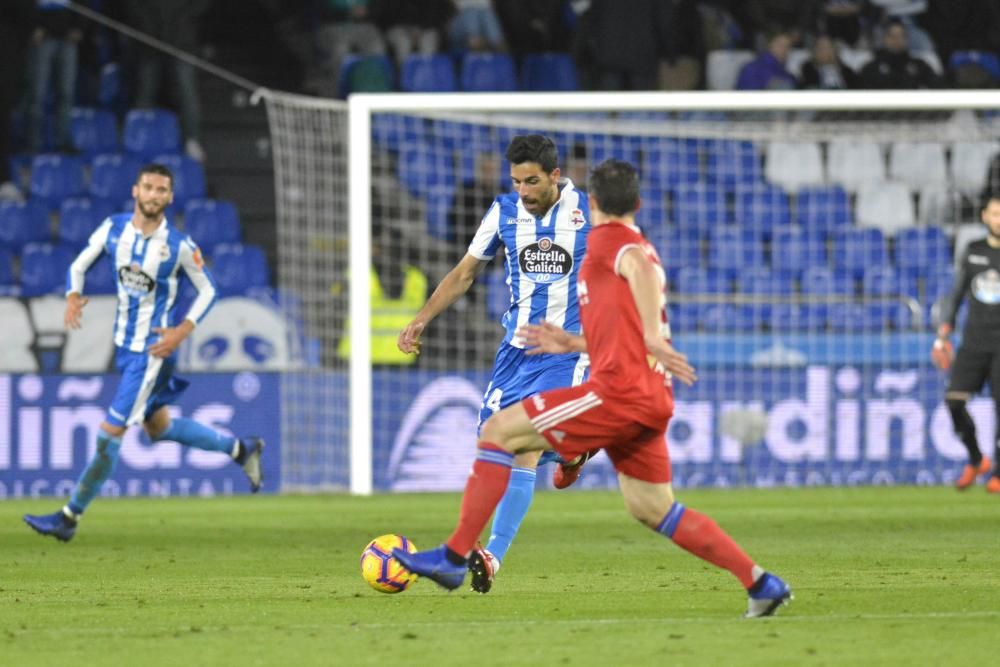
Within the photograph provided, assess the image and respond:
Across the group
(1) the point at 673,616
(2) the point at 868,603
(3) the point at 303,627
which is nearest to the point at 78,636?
(3) the point at 303,627

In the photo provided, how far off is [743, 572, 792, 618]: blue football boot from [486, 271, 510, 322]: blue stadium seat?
10.2 meters

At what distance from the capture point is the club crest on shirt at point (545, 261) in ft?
28.2

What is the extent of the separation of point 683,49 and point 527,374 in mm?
11998

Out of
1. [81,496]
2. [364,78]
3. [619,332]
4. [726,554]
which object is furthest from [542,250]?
[364,78]

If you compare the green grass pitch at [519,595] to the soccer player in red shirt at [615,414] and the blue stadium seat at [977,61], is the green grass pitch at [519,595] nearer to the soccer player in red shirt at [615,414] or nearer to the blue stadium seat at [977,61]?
the soccer player in red shirt at [615,414]

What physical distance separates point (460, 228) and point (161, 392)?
19.3ft

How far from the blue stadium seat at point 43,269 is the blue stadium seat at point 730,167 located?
6073 millimetres

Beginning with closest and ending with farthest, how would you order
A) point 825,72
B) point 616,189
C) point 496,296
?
point 616,189
point 496,296
point 825,72

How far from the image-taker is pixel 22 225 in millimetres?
18234

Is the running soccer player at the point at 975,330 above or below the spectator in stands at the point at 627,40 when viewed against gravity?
below

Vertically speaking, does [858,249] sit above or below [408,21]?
below

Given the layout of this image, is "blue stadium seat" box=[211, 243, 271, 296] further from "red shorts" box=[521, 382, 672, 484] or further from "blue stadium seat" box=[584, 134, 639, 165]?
"red shorts" box=[521, 382, 672, 484]

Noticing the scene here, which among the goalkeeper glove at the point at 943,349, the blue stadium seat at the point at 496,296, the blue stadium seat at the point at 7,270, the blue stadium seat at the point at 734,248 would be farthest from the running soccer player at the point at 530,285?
the blue stadium seat at the point at 7,270

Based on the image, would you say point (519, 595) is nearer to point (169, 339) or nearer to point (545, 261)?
point (545, 261)
